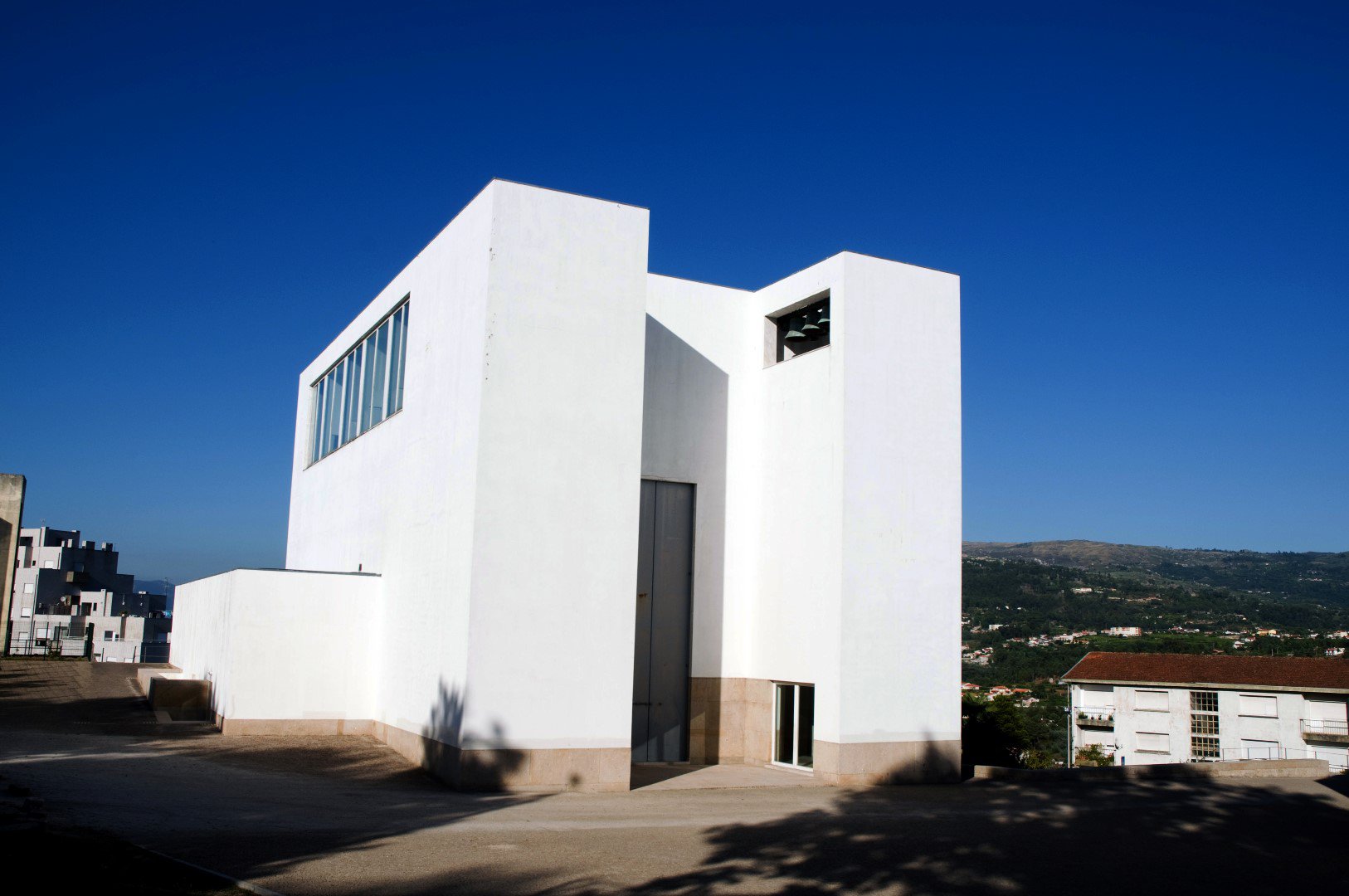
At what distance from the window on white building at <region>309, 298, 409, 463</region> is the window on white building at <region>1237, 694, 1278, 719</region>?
51624 mm

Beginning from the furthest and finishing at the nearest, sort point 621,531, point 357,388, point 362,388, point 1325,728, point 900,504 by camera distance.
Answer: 1. point 1325,728
2. point 357,388
3. point 362,388
4. point 900,504
5. point 621,531

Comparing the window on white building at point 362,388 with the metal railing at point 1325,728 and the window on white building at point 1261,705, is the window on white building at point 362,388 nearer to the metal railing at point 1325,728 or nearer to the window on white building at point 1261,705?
the window on white building at point 1261,705

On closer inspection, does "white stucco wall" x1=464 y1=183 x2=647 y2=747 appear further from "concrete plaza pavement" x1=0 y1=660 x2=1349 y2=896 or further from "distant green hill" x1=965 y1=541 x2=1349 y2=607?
"distant green hill" x1=965 y1=541 x2=1349 y2=607

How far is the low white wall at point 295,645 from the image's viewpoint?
2028 cm

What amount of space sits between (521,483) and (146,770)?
22.0ft

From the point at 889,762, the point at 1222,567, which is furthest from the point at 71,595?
the point at 1222,567

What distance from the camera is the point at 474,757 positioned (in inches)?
627

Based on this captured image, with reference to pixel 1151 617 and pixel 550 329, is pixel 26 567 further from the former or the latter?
pixel 1151 617

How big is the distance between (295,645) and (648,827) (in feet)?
33.1

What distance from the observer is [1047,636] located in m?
104

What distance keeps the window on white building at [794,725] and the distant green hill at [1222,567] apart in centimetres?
13200

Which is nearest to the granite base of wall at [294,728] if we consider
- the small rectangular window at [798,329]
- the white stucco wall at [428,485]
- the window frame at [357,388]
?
the white stucco wall at [428,485]

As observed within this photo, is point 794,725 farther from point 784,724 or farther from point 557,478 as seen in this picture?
point 557,478

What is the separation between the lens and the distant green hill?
14288 centimetres
